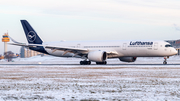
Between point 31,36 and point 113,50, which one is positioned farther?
point 31,36

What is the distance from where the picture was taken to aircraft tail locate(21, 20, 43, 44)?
43.1 m

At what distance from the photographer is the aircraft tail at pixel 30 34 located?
141 ft

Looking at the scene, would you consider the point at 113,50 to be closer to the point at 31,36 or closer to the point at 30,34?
the point at 31,36

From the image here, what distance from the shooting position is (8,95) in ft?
31.6

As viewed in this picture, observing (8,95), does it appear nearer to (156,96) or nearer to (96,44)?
(156,96)

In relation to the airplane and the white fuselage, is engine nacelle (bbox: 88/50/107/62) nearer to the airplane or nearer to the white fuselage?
the airplane

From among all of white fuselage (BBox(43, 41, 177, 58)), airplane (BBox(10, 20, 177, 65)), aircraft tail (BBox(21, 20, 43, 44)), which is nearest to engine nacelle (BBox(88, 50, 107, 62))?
airplane (BBox(10, 20, 177, 65))

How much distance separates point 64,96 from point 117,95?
6.51ft

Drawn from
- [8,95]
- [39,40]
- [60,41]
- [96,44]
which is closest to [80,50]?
[96,44]

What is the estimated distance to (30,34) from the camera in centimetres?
4328

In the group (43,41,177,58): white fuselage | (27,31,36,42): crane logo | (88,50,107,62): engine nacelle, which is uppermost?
(27,31,36,42): crane logo

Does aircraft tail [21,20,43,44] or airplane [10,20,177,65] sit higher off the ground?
aircraft tail [21,20,43,44]

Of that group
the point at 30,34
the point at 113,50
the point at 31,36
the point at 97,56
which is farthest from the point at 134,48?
the point at 30,34

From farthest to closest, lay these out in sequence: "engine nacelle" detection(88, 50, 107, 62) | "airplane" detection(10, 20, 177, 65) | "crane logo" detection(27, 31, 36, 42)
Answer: "crane logo" detection(27, 31, 36, 42)
"airplane" detection(10, 20, 177, 65)
"engine nacelle" detection(88, 50, 107, 62)
